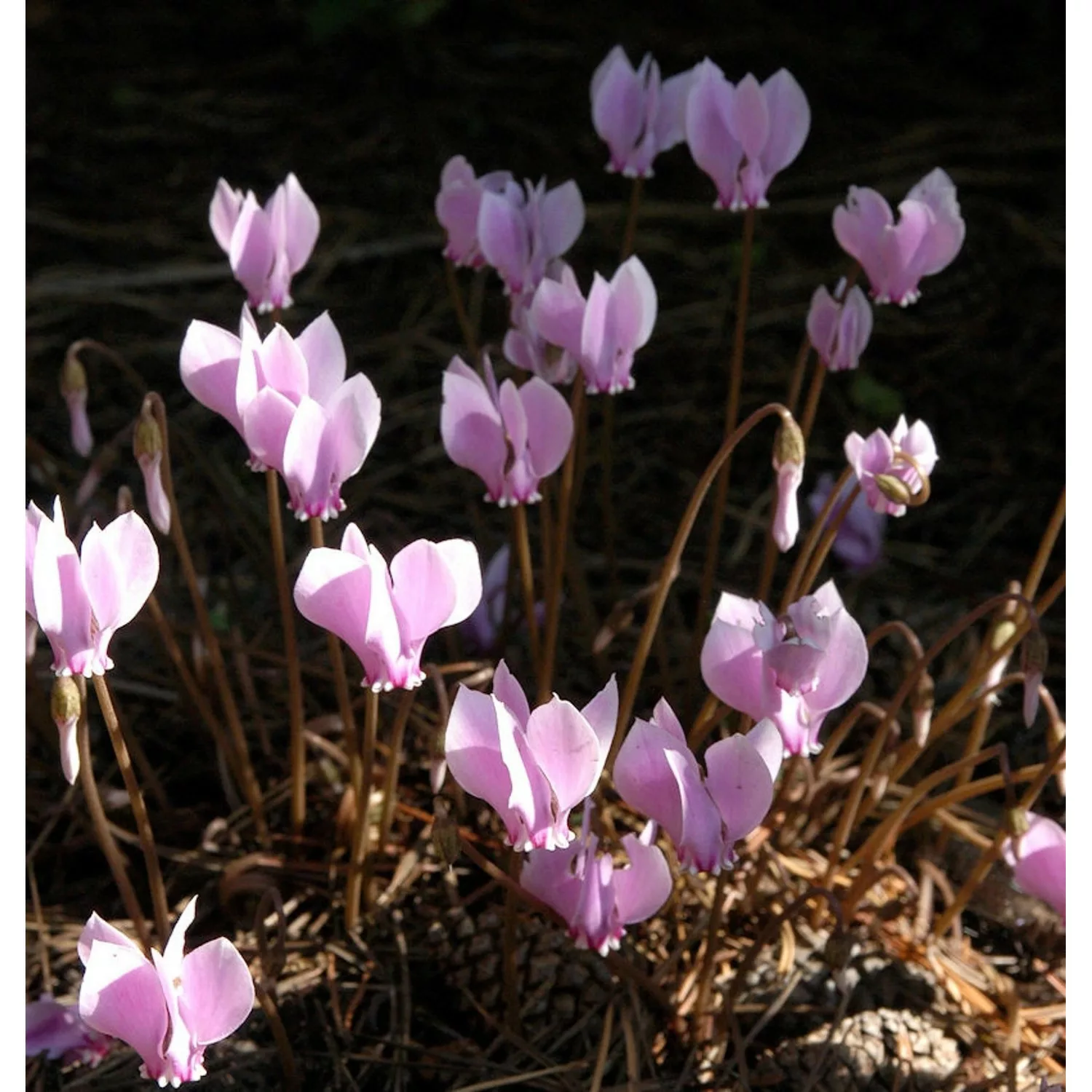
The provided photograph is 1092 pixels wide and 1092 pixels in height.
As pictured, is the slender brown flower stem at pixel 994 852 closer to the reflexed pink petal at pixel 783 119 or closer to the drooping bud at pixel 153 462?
the reflexed pink petal at pixel 783 119

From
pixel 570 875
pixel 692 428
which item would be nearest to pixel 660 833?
pixel 570 875

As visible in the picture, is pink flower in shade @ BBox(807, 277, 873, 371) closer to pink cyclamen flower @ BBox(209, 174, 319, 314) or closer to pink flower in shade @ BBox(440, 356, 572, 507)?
pink flower in shade @ BBox(440, 356, 572, 507)

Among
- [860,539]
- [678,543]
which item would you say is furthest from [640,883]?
[860,539]

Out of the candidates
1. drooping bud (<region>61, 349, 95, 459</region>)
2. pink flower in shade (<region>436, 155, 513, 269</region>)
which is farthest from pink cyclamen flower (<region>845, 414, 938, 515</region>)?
drooping bud (<region>61, 349, 95, 459</region>)

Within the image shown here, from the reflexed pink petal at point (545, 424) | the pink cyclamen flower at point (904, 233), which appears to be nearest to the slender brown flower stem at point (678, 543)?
the reflexed pink petal at point (545, 424)

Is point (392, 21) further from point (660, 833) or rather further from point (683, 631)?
point (660, 833)
